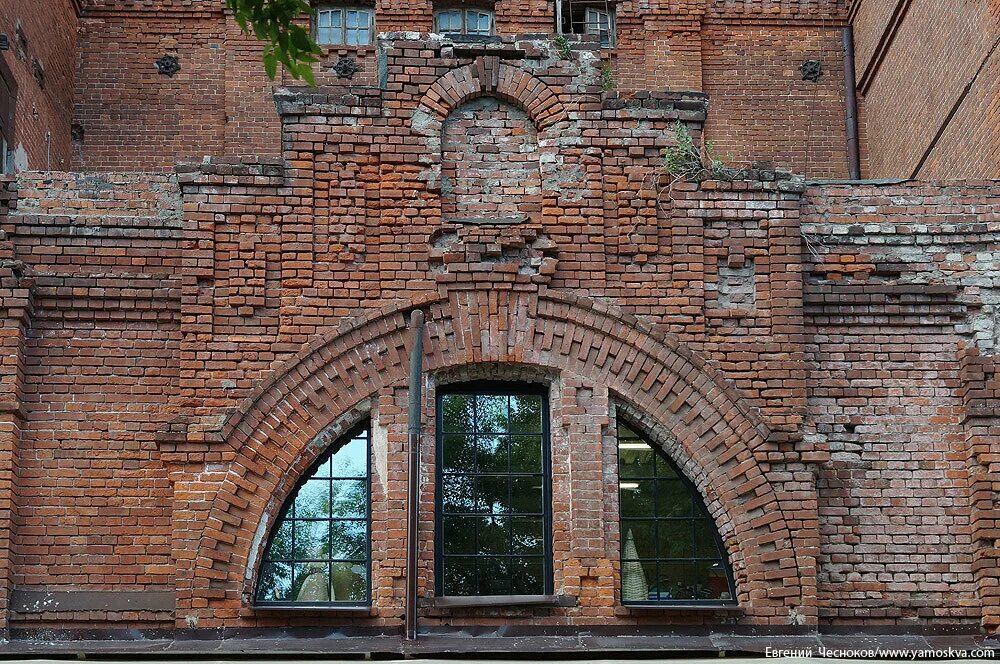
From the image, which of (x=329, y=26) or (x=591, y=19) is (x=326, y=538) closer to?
(x=329, y=26)

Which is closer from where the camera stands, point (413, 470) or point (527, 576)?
point (413, 470)

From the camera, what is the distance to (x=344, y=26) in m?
→ 18.1

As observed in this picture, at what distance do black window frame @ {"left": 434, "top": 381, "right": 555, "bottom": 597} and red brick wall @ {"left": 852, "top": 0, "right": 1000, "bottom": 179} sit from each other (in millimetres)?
4973

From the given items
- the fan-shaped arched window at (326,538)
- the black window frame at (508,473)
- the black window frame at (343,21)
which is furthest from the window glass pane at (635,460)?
the black window frame at (343,21)

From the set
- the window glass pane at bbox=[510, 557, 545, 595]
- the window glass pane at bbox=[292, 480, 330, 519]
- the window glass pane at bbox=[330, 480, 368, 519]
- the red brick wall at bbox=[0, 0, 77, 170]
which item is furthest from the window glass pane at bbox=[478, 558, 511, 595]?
the red brick wall at bbox=[0, 0, 77, 170]

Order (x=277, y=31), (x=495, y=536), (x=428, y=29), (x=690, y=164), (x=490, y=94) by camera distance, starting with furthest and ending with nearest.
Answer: (x=428, y=29)
(x=490, y=94)
(x=690, y=164)
(x=495, y=536)
(x=277, y=31)

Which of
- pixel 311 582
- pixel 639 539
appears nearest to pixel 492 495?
pixel 639 539

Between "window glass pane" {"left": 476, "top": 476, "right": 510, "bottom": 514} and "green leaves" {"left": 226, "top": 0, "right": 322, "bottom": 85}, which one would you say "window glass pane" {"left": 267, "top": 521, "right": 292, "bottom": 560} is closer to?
"window glass pane" {"left": 476, "top": 476, "right": 510, "bottom": 514}

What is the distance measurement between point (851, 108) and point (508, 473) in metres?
8.30

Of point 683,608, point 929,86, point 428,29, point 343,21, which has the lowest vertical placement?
point 683,608

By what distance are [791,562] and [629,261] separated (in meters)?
2.68

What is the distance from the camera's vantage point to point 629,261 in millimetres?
12352

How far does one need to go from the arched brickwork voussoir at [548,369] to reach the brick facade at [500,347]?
0.02 metres

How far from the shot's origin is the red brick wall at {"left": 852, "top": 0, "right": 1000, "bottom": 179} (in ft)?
47.0
